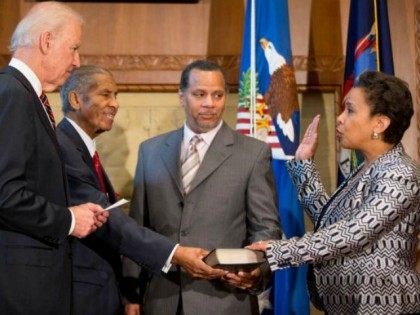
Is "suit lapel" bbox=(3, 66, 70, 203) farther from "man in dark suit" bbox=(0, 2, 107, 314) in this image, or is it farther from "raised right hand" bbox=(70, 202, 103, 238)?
"raised right hand" bbox=(70, 202, 103, 238)

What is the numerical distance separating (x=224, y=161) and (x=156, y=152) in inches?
12.6

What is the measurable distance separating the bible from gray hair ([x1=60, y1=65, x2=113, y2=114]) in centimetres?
99

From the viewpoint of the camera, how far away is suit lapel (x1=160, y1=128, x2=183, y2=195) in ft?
10.1

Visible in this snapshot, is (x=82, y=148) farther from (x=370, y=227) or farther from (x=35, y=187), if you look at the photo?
(x=370, y=227)

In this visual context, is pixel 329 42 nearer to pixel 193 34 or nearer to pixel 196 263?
pixel 193 34

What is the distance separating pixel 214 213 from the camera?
118 inches

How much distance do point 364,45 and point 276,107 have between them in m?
0.61

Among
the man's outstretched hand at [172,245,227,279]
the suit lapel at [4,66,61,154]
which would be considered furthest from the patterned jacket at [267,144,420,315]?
the suit lapel at [4,66,61,154]

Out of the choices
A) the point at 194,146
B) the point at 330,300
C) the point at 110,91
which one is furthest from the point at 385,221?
the point at 110,91

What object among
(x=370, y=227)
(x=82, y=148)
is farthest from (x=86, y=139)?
(x=370, y=227)

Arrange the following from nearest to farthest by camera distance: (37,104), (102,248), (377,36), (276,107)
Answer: (37,104) → (102,248) → (276,107) → (377,36)

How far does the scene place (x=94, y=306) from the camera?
9.29 feet

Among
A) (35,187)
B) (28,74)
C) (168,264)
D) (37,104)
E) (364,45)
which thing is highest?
(364,45)

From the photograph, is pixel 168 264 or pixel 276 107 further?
pixel 276 107
